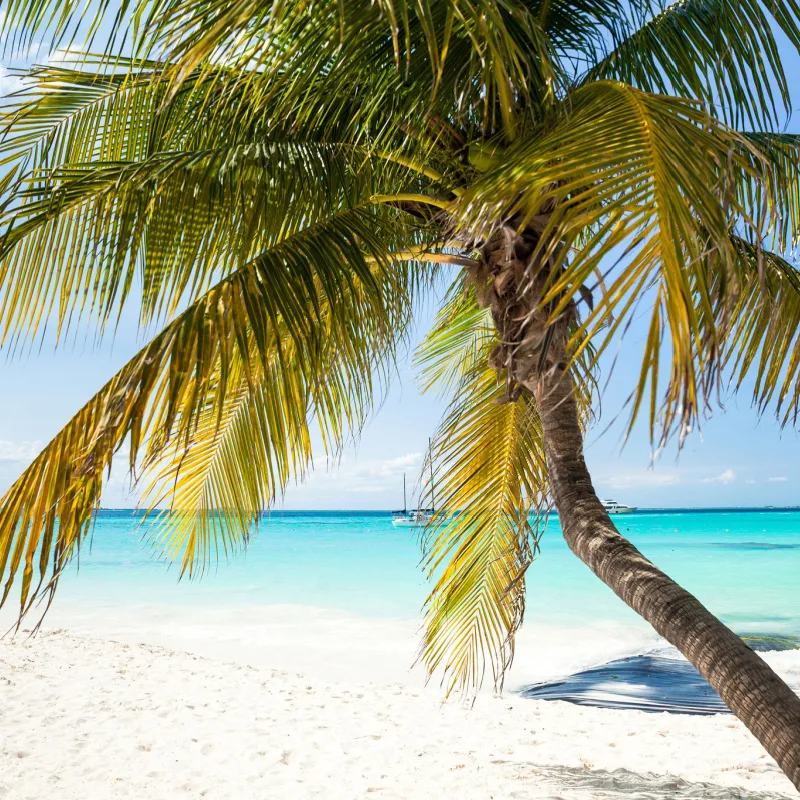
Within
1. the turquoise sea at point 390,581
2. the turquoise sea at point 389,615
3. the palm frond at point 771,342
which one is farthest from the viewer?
the turquoise sea at point 390,581

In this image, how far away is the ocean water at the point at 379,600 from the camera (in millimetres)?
11039

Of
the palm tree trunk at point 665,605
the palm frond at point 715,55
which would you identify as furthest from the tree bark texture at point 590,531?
the palm frond at point 715,55

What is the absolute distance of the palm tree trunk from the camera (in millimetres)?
2023

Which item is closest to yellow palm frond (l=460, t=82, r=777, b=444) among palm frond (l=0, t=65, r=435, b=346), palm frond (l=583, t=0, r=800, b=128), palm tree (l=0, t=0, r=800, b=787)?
palm tree (l=0, t=0, r=800, b=787)

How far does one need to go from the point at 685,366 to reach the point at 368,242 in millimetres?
1498

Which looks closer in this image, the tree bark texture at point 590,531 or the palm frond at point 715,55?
the tree bark texture at point 590,531

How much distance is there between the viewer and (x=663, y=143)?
5.70ft

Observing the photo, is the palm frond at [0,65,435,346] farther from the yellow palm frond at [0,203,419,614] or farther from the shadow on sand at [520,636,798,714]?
the shadow on sand at [520,636,798,714]

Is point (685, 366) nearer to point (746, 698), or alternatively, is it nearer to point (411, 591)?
A: point (746, 698)

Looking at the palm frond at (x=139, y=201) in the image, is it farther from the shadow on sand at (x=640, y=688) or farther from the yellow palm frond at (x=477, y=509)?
the shadow on sand at (x=640, y=688)

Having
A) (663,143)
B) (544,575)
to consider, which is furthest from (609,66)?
(544,575)

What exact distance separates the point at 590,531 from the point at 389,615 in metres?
12.9

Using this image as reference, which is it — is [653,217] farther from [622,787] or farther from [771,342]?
[622,787]

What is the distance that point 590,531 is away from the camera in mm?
2734
